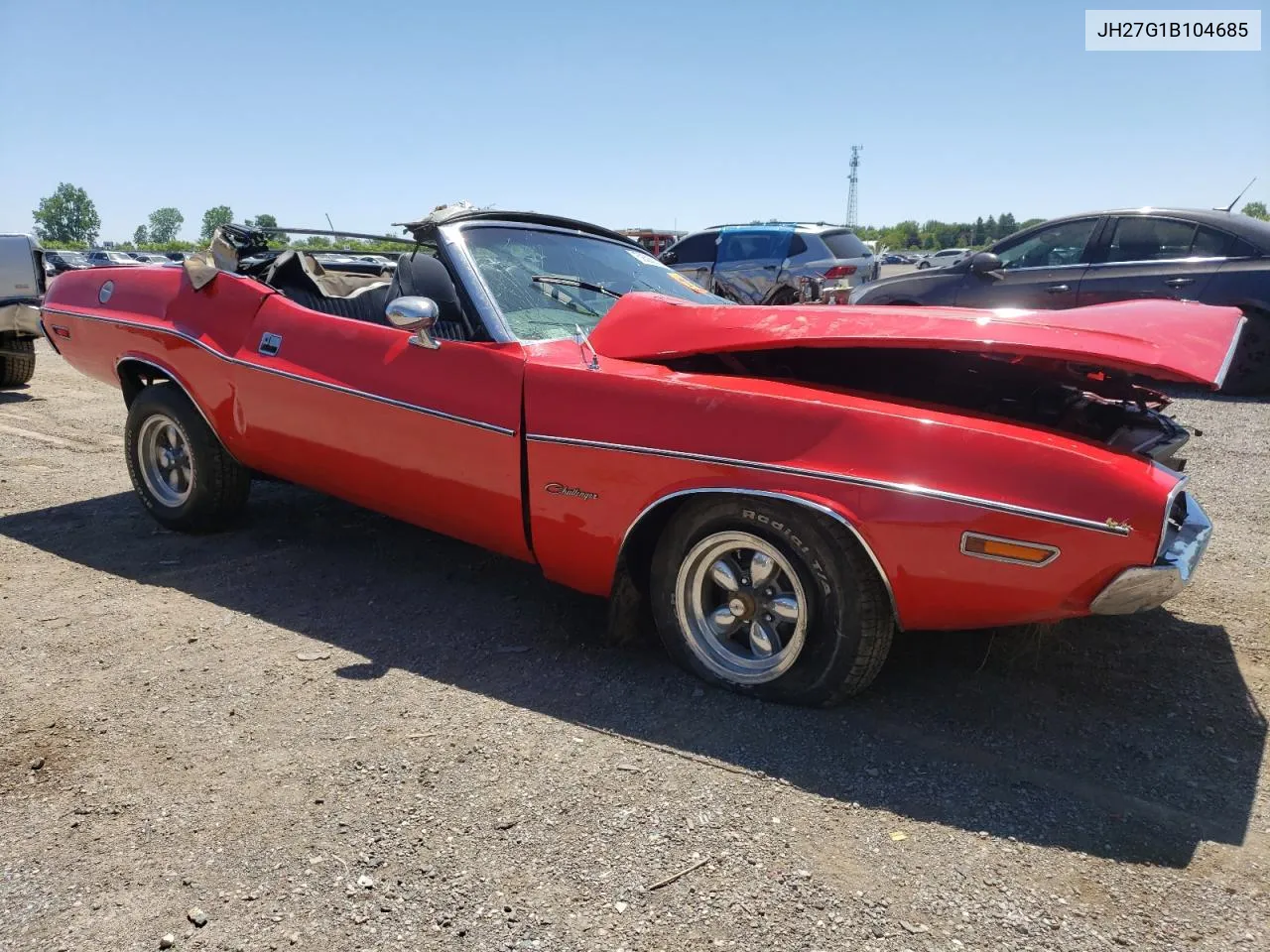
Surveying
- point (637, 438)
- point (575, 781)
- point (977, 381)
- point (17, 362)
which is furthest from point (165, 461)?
point (17, 362)

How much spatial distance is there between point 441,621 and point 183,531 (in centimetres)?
173

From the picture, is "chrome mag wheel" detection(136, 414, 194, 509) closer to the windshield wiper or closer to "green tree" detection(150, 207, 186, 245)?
the windshield wiper

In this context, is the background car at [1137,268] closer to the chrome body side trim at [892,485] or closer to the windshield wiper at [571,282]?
the windshield wiper at [571,282]

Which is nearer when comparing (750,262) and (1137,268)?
(1137,268)

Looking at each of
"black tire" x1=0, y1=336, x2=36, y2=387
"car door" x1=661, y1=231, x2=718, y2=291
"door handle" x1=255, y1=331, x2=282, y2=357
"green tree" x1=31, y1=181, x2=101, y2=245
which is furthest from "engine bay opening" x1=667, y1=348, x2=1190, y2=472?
"green tree" x1=31, y1=181, x2=101, y2=245

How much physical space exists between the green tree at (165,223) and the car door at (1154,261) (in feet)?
467

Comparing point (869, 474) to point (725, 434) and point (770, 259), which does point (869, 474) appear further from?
point (770, 259)

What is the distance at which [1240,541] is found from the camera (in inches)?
166

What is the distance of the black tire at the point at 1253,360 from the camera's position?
7246mm

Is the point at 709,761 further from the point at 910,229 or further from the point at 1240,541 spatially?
the point at 910,229

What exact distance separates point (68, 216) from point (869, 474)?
138 meters

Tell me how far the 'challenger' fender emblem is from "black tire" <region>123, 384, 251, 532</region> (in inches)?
78.5

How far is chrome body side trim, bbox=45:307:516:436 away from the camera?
323 cm

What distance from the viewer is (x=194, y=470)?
4293mm
